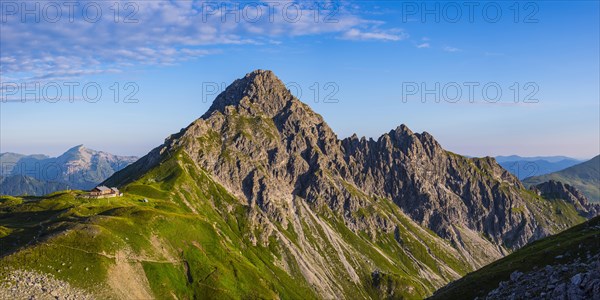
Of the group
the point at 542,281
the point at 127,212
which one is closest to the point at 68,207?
the point at 127,212

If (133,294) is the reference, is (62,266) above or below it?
above

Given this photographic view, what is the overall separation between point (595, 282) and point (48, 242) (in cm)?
13652

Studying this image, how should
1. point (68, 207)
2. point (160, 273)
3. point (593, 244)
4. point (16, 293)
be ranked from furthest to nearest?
1. point (68, 207)
2. point (160, 273)
3. point (16, 293)
4. point (593, 244)

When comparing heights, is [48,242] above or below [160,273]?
above

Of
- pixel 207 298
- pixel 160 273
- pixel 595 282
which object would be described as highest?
pixel 595 282

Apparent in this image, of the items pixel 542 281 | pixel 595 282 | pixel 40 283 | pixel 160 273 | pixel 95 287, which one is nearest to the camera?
pixel 595 282

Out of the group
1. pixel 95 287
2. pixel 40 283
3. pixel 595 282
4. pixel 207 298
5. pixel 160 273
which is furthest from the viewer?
pixel 207 298

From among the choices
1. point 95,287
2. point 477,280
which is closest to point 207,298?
point 95,287

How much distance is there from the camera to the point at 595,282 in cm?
4453

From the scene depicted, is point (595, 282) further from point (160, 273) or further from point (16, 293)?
point (160, 273)

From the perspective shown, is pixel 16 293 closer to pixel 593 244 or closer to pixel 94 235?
pixel 94 235

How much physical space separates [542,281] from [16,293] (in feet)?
357

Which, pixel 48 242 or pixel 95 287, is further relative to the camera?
pixel 48 242

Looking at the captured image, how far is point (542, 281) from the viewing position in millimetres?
62125
